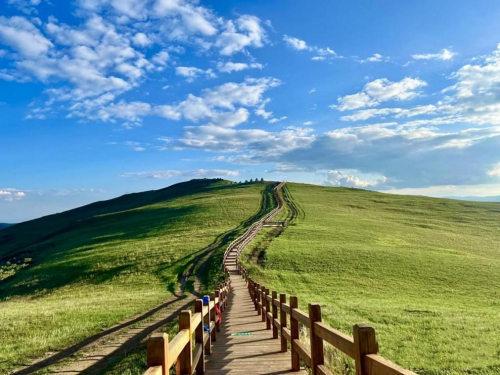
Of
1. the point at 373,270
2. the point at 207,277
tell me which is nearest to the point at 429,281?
the point at 373,270

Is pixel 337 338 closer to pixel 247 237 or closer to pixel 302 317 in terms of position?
pixel 302 317

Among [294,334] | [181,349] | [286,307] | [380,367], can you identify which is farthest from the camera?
[286,307]

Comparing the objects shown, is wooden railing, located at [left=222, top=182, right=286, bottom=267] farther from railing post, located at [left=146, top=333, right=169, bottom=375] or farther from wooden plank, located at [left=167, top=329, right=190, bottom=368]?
railing post, located at [left=146, top=333, right=169, bottom=375]

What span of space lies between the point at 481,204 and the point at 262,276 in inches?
2630

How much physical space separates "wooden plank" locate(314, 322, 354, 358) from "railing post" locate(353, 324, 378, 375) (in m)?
0.23

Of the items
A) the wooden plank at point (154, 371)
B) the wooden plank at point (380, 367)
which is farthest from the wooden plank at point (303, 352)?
the wooden plank at point (154, 371)

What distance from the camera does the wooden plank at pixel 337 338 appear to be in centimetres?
425

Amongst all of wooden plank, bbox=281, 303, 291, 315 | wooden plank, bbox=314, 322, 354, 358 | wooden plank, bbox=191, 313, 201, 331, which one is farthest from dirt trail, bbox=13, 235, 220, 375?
wooden plank, bbox=314, 322, 354, 358

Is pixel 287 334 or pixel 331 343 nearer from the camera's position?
pixel 331 343

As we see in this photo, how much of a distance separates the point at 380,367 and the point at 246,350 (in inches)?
259

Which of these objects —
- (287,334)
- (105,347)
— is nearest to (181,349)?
(287,334)

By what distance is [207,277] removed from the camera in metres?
31.6

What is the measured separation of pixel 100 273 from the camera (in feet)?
119

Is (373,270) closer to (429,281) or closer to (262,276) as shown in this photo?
(429,281)
